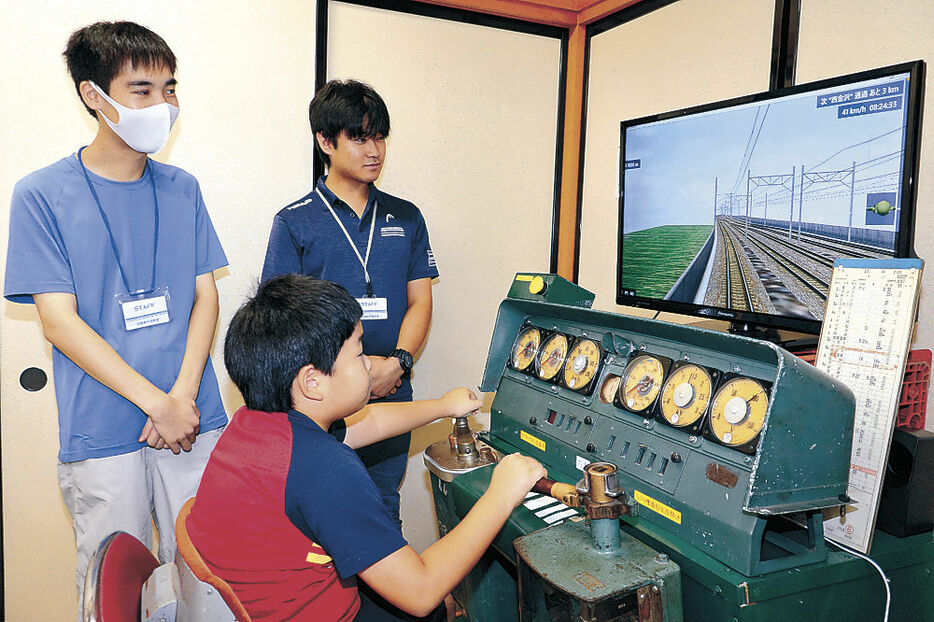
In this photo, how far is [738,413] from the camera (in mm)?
1265

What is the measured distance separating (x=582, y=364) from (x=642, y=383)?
0.22 m

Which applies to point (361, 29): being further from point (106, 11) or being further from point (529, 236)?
point (529, 236)

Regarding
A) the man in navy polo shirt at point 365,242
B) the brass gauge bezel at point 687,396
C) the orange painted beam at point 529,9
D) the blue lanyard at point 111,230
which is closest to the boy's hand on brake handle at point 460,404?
the man in navy polo shirt at point 365,242

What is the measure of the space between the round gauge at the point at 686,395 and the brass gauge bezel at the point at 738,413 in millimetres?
32

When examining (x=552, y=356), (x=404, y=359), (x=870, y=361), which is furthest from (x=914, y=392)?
(x=404, y=359)

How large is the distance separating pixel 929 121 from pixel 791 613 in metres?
1.34

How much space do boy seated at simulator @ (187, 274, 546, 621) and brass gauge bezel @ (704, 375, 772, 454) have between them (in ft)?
1.18

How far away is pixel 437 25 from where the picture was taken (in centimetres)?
284

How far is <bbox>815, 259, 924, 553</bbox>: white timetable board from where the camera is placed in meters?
1.27

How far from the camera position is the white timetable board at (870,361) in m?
1.27

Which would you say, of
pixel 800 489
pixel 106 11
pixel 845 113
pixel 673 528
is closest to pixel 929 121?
pixel 845 113

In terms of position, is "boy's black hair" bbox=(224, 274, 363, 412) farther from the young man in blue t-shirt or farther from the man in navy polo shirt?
the man in navy polo shirt

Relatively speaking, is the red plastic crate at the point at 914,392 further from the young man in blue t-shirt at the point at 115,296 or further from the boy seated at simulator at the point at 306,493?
the young man in blue t-shirt at the point at 115,296

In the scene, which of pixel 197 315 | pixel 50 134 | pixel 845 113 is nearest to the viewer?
pixel 845 113
